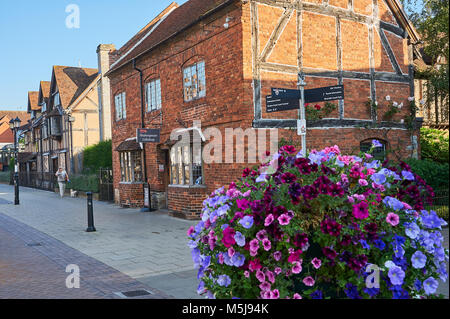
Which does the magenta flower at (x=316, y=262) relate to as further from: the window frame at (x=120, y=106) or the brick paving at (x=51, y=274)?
the window frame at (x=120, y=106)

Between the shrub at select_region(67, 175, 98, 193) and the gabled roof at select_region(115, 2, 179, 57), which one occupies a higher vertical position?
the gabled roof at select_region(115, 2, 179, 57)

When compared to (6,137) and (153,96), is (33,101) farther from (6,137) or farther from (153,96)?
(153,96)

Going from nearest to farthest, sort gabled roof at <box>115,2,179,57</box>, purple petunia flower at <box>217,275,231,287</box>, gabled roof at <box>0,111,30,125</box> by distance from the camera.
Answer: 1. purple petunia flower at <box>217,275,231,287</box>
2. gabled roof at <box>115,2,179,57</box>
3. gabled roof at <box>0,111,30,125</box>

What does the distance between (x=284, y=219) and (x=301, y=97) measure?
19.6ft

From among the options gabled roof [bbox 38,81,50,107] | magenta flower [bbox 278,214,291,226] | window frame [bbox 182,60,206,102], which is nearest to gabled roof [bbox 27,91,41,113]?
gabled roof [bbox 38,81,50,107]

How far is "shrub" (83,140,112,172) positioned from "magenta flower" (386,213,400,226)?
2470 centimetres

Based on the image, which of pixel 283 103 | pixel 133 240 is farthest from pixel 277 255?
pixel 133 240

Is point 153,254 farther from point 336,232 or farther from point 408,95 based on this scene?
point 408,95

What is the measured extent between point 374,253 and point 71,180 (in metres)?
25.1

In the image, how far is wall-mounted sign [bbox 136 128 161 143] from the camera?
14.2 meters

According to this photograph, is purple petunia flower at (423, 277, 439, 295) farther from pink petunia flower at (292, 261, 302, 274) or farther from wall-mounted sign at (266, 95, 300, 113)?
wall-mounted sign at (266, 95, 300, 113)

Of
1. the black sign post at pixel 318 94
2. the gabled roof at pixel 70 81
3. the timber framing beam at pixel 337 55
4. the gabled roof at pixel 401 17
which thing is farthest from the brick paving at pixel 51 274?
the gabled roof at pixel 70 81

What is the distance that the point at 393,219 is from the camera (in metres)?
2.90

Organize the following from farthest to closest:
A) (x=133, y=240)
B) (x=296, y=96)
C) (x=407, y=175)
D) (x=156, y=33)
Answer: (x=156, y=33), (x=133, y=240), (x=296, y=96), (x=407, y=175)
